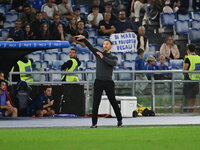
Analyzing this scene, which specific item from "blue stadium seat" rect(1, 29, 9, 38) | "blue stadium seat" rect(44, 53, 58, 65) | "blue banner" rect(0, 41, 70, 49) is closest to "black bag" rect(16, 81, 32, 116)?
"blue banner" rect(0, 41, 70, 49)

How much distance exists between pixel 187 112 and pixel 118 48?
4.76 meters

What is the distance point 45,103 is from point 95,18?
6746mm

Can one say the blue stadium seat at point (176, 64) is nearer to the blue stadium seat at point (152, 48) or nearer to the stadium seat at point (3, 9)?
the blue stadium seat at point (152, 48)

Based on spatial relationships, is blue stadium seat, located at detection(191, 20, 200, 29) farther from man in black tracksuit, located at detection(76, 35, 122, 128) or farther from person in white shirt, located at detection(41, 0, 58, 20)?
man in black tracksuit, located at detection(76, 35, 122, 128)

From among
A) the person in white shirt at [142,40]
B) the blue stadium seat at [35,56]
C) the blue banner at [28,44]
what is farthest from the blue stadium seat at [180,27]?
the blue banner at [28,44]

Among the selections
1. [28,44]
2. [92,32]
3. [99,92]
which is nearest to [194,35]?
[92,32]

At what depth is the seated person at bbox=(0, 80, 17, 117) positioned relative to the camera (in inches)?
677

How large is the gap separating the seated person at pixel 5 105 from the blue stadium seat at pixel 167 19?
897cm

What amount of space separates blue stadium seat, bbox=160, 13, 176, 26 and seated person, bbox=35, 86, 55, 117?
315 inches

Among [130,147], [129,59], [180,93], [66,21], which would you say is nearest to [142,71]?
[180,93]

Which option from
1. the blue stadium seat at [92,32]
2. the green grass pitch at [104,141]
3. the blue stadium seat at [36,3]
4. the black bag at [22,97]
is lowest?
the green grass pitch at [104,141]

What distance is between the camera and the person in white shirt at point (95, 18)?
934 inches

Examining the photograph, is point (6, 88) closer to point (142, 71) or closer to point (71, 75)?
point (71, 75)

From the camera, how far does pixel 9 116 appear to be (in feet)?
58.0
